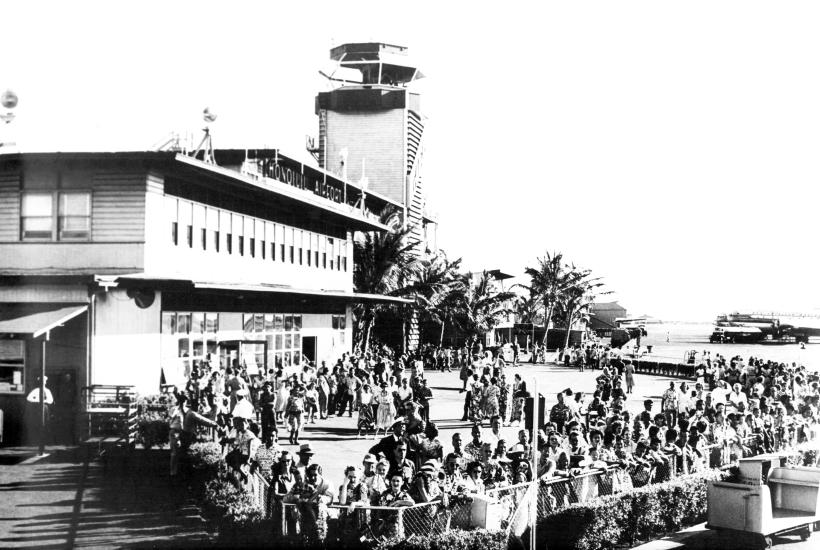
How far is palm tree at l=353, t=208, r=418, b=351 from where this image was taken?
42.0 meters

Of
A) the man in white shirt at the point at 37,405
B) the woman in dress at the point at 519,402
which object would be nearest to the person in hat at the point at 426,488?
the man in white shirt at the point at 37,405

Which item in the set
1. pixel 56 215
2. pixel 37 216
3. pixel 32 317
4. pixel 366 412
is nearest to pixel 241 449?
pixel 366 412

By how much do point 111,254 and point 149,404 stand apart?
505cm

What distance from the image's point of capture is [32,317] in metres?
19.4

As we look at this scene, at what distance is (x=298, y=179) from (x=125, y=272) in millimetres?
22763

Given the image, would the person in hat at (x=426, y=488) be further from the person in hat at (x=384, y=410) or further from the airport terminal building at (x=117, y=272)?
the airport terminal building at (x=117, y=272)

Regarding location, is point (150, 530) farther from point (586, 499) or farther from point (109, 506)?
point (586, 499)

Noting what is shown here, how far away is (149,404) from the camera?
63.6 ft

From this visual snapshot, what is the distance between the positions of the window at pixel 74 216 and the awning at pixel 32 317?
2.51 m

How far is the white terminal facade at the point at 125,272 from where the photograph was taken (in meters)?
20.8

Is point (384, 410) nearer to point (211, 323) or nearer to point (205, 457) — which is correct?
point (205, 457)

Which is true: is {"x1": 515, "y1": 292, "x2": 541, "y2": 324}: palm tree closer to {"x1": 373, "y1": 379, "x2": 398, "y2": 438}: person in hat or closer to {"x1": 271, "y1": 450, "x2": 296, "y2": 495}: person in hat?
{"x1": 373, "y1": 379, "x2": 398, "y2": 438}: person in hat

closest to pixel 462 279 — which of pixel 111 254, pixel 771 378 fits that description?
pixel 771 378

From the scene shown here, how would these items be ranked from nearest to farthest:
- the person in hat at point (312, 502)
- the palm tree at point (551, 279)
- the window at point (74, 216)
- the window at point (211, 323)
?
1. the person in hat at point (312, 502)
2. the window at point (74, 216)
3. the window at point (211, 323)
4. the palm tree at point (551, 279)
